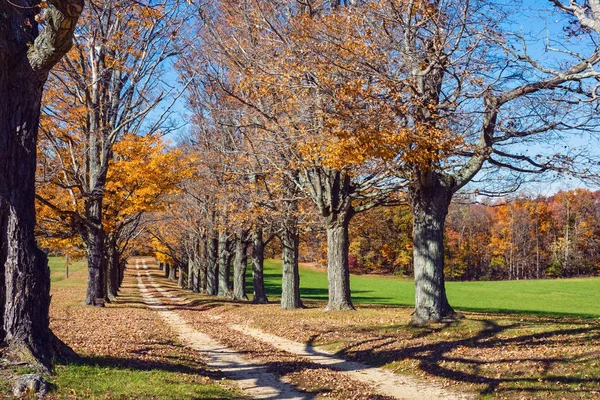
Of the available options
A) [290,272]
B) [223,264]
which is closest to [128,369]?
[290,272]

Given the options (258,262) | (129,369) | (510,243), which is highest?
(510,243)

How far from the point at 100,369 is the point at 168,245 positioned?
105 ft

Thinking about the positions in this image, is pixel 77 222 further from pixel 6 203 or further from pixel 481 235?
pixel 481 235

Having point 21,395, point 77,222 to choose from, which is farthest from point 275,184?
point 21,395

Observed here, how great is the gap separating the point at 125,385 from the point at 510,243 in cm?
6993

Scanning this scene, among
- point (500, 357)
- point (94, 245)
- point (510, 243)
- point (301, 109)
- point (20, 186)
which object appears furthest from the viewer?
point (510, 243)

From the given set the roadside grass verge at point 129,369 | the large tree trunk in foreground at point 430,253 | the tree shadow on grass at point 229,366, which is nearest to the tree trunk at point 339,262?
the large tree trunk in foreground at point 430,253

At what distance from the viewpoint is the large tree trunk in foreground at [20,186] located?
21.9ft

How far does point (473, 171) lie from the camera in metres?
11.2

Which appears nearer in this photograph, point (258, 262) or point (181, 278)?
point (258, 262)

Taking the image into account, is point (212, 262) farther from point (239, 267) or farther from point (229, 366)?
point (229, 366)

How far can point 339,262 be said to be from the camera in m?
16.4

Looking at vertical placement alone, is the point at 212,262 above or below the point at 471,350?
above

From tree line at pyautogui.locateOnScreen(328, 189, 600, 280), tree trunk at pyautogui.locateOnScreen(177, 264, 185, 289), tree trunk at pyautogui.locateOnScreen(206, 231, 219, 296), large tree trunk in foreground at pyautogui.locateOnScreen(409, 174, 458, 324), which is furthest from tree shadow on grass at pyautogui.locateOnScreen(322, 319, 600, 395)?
tree line at pyautogui.locateOnScreen(328, 189, 600, 280)
